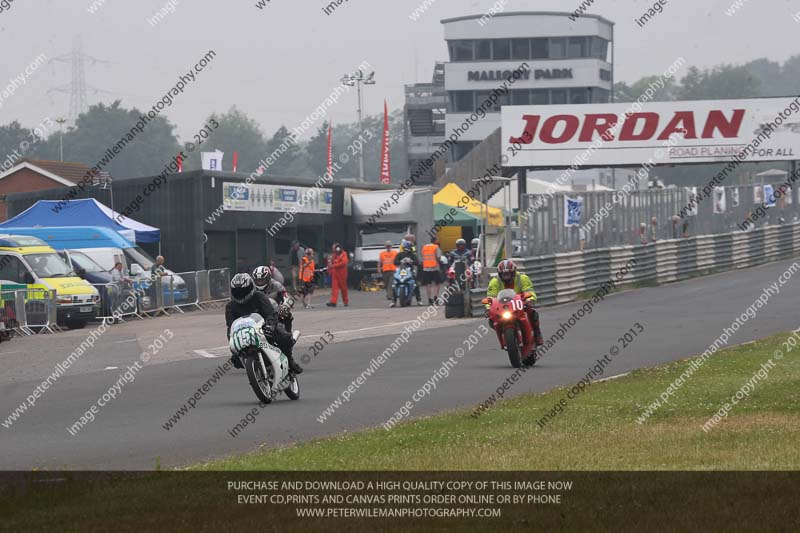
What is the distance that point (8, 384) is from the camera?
58.5ft

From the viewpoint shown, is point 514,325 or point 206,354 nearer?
point 514,325

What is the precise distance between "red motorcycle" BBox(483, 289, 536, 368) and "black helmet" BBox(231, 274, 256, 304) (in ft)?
13.8

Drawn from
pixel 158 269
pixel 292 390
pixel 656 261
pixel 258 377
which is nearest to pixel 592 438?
pixel 258 377

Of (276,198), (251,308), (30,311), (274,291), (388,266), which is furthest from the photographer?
(276,198)

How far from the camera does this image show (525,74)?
10519cm

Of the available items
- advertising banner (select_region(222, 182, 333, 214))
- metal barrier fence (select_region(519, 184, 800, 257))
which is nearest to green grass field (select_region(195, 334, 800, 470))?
metal barrier fence (select_region(519, 184, 800, 257))

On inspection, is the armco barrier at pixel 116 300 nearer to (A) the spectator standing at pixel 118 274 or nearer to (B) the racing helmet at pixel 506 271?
(A) the spectator standing at pixel 118 274

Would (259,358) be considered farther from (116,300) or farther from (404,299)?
(404,299)

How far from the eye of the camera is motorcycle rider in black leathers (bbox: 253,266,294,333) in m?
15.0

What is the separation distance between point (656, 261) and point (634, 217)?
1578 millimetres

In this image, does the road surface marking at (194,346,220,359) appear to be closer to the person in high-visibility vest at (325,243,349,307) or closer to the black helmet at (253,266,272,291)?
the black helmet at (253,266,272,291)

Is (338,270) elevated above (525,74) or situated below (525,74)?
below
